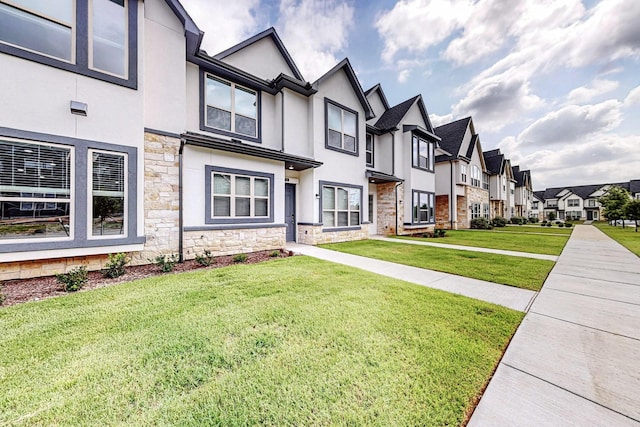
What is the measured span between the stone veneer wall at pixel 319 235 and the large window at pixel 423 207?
6.13 m

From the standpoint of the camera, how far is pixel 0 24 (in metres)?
5.04

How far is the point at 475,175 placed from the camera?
23.0m

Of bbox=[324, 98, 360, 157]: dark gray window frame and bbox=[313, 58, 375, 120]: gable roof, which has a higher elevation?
bbox=[313, 58, 375, 120]: gable roof

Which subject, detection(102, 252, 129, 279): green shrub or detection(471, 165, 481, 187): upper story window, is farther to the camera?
detection(471, 165, 481, 187): upper story window

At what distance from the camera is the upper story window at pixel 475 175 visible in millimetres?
22381

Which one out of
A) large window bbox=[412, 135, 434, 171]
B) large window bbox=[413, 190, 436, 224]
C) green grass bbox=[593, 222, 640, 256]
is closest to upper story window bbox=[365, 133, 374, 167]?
large window bbox=[412, 135, 434, 171]

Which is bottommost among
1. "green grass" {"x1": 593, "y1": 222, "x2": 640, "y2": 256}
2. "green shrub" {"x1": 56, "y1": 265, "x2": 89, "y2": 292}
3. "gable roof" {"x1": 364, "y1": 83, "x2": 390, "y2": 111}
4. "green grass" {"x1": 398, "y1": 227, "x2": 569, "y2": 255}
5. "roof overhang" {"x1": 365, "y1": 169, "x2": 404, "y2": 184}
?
"green grass" {"x1": 593, "y1": 222, "x2": 640, "y2": 256}

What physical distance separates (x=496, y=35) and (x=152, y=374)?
1693cm

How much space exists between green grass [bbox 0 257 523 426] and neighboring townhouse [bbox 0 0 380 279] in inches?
96.7

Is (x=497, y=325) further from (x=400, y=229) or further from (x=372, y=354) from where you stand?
(x=400, y=229)

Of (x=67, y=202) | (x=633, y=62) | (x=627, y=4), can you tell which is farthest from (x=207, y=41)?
Answer: (x=633, y=62)

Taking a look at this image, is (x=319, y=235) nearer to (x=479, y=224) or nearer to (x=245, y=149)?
(x=245, y=149)

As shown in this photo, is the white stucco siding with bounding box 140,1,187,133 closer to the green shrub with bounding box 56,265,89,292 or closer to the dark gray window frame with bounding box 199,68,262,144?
the dark gray window frame with bounding box 199,68,262,144

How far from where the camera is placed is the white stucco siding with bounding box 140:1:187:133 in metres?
6.96
